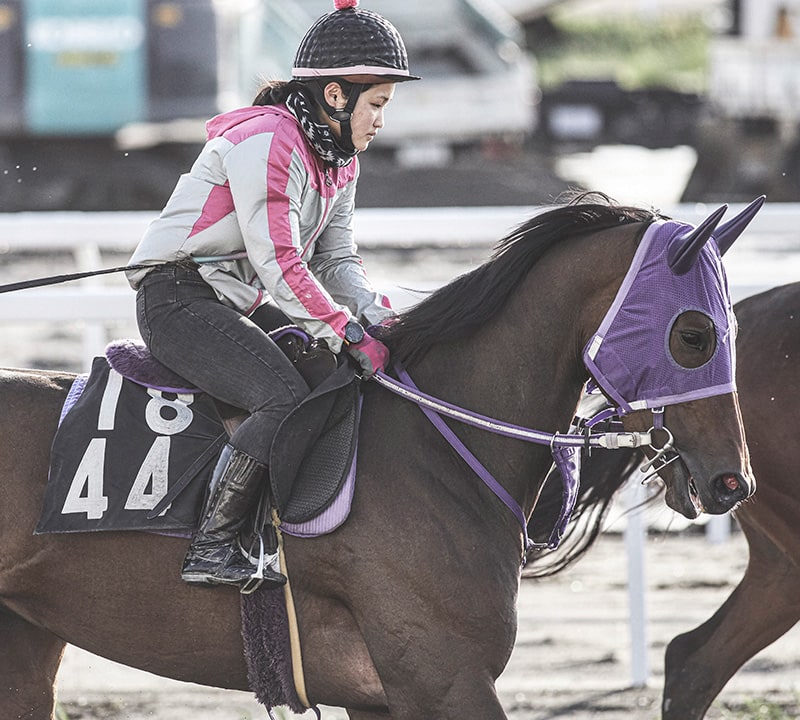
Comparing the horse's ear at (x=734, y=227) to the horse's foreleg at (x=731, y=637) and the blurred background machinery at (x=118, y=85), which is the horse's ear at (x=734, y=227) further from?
the blurred background machinery at (x=118, y=85)

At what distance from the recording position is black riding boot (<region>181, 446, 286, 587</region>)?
3324mm

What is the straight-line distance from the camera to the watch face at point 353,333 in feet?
11.2

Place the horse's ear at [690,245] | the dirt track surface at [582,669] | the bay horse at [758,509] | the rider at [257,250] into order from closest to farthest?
the horse's ear at [690,245] < the rider at [257,250] < the bay horse at [758,509] < the dirt track surface at [582,669]

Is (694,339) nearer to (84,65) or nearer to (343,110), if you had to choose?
Result: (343,110)

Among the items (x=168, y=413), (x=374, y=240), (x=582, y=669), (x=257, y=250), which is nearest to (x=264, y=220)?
(x=257, y=250)

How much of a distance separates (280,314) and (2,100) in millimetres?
10924

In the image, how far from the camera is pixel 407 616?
3.32 metres

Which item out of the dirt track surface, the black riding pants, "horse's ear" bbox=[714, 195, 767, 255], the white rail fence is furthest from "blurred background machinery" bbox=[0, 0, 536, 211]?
"horse's ear" bbox=[714, 195, 767, 255]

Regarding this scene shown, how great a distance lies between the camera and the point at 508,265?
11.3 feet

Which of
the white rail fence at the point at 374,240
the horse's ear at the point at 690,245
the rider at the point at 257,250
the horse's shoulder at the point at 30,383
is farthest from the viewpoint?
the white rail fence at the point at 374,240

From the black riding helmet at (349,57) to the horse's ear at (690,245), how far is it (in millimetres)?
768

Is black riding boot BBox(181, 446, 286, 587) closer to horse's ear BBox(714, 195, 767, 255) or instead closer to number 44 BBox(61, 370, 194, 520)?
number 44 BBox(61, 370, 194, 520)

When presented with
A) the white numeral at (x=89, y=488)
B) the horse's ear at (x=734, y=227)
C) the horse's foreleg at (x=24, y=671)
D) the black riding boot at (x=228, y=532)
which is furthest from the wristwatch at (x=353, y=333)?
the horse's foreleg at (x=24, y=671)

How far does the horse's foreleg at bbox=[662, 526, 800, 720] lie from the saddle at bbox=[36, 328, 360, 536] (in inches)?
66.6
